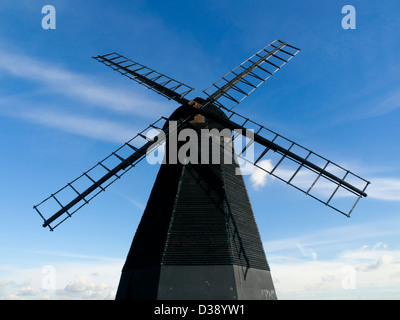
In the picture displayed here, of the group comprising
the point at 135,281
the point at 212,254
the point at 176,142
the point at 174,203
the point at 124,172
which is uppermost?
the point at 176,142

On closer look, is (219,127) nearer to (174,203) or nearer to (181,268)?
(174,203)

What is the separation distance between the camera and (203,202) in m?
12.4
